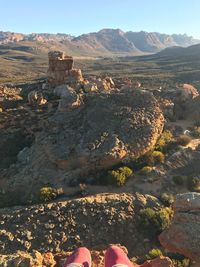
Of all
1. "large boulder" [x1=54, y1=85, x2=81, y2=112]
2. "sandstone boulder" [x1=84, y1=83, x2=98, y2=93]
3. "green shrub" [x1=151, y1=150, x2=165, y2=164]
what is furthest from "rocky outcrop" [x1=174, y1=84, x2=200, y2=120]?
"green shrub" [x1=151, y1=150, x2=165, y2=164]

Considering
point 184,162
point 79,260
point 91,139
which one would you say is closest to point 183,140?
point 184,162

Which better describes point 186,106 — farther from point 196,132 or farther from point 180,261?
point 180,261

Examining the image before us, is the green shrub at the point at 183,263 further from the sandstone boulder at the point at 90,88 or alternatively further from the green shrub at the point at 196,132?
the sandstone boulder at the point at 90,88

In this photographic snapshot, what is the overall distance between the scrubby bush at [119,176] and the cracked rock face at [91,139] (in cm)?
89

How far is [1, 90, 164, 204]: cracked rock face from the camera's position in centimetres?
2467

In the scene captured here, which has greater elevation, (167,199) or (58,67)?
(58,67)

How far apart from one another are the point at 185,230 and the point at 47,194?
10032 millimetres

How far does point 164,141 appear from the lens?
28172 mm

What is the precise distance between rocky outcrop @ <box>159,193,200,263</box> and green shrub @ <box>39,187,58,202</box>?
901cm

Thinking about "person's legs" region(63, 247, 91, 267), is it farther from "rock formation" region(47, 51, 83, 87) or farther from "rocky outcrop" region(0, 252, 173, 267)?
"rock formation" region(47, 51, 83, 87)

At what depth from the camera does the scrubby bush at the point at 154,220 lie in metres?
19.9

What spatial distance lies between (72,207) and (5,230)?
3.50m

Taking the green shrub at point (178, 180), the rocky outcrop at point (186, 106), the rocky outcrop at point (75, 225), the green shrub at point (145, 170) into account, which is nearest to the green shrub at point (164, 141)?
the green shrub at point (145, 170)

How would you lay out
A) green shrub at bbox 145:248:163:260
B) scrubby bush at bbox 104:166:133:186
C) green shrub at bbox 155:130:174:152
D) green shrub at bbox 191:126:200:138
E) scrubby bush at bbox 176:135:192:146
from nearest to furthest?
green shrub at bbox 145:248:163:260
scrubby bush at bbox 104:166:133:186
green shrub at bbox 155:130:174:152
scrubby bush at bbox 176:135:192:146
green shrub at bbox 191:126:200:138
